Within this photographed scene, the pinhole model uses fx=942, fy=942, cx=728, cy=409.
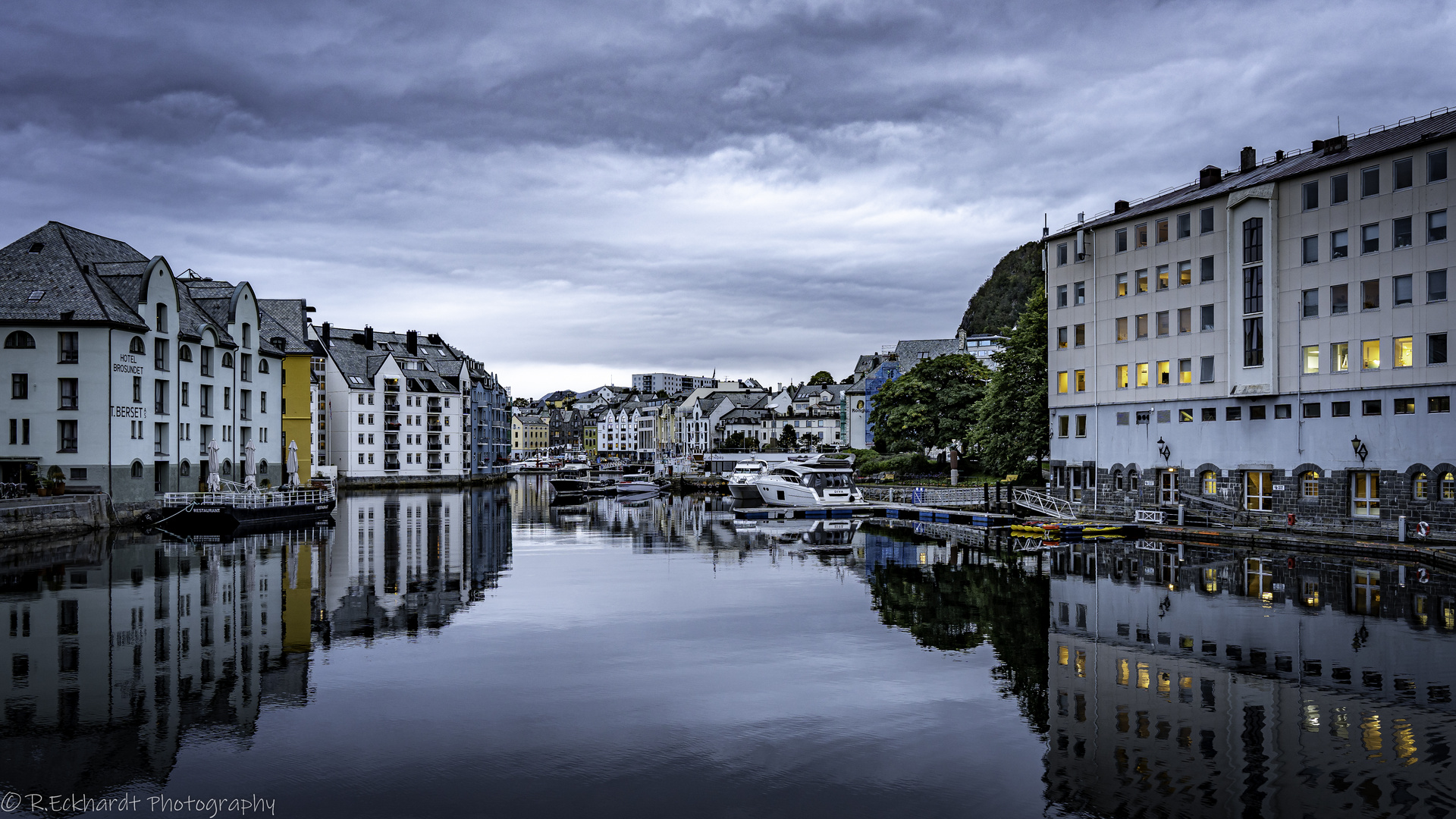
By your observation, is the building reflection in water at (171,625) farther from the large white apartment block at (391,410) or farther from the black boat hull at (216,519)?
the large white apartment block at (391,410)

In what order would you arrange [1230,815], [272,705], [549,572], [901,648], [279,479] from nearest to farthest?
1. [1230,815]
2. [272,705]
3. [901,648]
4. [549,572]
5. [279,479]

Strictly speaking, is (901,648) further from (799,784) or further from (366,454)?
(366,454)

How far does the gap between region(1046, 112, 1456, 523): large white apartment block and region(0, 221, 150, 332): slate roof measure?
58.5m

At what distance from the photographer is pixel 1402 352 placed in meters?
44.2

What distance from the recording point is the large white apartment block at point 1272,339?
43.7 meters

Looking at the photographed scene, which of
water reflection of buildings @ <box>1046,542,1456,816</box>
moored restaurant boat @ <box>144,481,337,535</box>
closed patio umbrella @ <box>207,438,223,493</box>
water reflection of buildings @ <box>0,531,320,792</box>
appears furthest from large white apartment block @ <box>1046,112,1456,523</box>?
closed patio umbrella @ <box>207,438,223,493</box>

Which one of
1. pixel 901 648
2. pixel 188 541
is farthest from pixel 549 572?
pixel 188 541

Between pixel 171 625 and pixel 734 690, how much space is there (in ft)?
52.6

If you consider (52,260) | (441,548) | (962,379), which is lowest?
(441,548)

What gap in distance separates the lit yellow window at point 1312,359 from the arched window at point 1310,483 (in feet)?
16.8

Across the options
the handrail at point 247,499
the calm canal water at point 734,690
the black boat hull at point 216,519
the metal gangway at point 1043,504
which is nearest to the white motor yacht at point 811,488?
the metal gangway at point 1043,504

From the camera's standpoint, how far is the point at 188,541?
4769 centimetres

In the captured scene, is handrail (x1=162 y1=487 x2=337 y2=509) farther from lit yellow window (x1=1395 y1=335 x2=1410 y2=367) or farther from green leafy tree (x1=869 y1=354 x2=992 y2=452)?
lit yellow window (x1=1395 y1=335 x2=1410 y2=367)

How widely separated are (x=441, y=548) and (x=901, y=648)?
29.3 m
